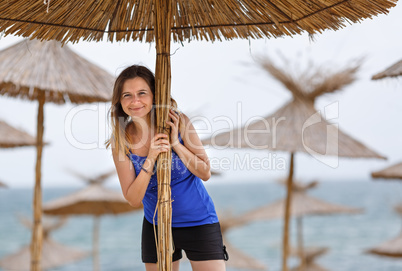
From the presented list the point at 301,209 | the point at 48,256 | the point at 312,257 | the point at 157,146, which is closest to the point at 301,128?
the point at 157,146

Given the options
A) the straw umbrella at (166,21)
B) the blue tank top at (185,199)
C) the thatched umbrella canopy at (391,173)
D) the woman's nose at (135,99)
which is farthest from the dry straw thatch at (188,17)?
the thatched umbrella canopy at (391,173)

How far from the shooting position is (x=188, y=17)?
2.05 m

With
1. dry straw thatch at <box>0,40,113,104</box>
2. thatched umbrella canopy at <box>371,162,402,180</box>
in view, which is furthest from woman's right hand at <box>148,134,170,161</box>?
thatched umbrella canopy at <box>371,162,402,180</box>

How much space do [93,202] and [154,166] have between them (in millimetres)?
5817

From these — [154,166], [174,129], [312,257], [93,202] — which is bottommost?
[312,257]

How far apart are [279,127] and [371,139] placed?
27996 mm

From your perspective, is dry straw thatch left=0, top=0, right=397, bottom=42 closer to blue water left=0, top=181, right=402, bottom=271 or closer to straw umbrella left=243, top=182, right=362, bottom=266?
straw umbrella left=243, top=182, right=362, bottom=266

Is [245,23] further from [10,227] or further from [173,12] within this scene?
[10,227]

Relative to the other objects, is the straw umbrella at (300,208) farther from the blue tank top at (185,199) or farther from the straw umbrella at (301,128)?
the blue tank top at (185,199)

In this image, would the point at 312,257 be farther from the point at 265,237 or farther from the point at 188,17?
the point at 265,237

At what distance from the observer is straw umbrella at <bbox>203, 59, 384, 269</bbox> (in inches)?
186

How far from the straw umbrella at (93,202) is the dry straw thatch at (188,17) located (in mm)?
5373

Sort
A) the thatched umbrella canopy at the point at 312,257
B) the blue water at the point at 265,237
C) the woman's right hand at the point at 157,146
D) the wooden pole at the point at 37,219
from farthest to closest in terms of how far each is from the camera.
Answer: the blue water at the point at 265,237, the thatched umbrella canopy at the point at 312,257, the wooden pole at the point at 37,219, the woman's right hand at the point at 157,146

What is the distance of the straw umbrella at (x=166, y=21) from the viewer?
1.79 metres
